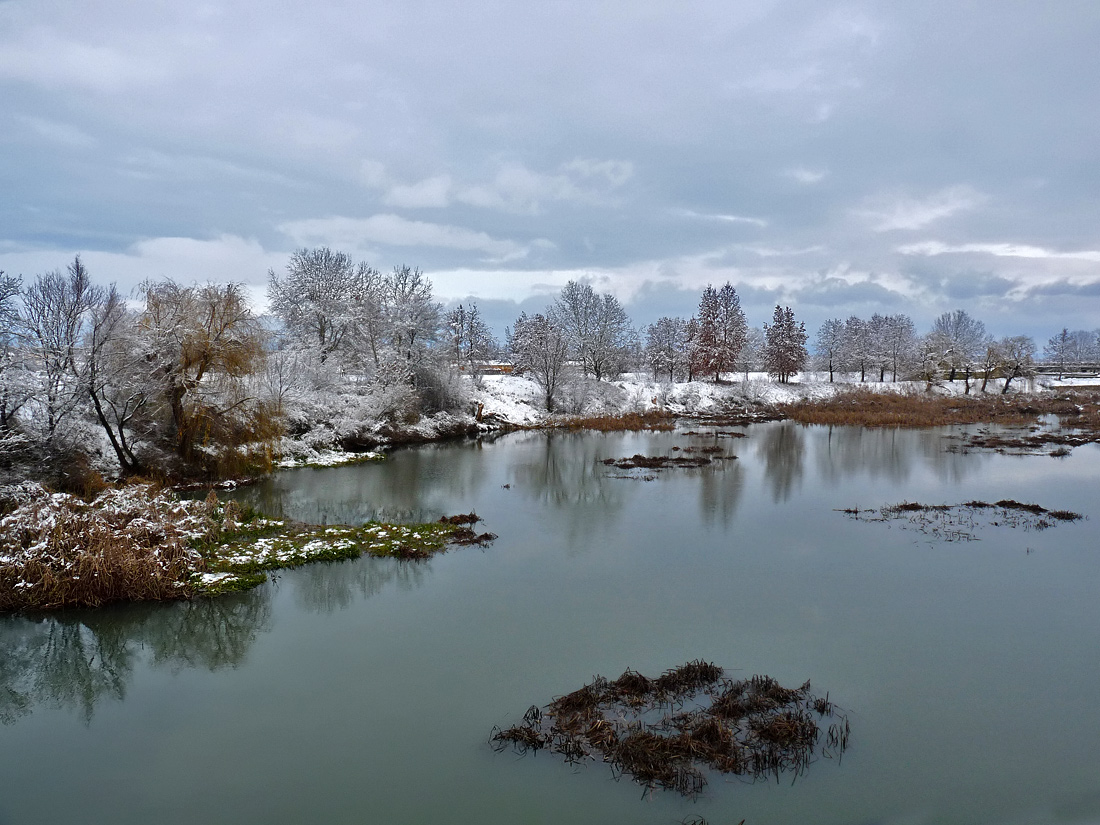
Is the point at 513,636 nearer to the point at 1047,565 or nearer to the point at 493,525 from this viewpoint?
the point at 493,525

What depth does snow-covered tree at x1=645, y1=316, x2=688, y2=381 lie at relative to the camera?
73.6 metres

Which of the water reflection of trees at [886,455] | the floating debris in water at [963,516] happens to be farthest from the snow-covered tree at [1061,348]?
the floating debris in water at [963,516]

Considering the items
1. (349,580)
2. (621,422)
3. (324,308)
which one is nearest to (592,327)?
(621,422)

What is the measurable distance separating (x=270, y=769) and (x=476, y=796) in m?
2.46

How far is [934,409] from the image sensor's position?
53812mm

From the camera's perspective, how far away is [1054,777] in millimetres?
7016

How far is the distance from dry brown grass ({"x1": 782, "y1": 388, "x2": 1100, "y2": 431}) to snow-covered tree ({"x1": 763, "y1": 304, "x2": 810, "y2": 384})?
6.34m

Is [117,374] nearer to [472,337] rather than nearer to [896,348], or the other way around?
[472,337]

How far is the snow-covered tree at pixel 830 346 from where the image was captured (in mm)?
80312

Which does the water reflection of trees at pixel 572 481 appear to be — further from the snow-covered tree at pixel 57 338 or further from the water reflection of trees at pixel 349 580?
→ the snow-covered tree at pixel 57 338

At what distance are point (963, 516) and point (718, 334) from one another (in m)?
49.2

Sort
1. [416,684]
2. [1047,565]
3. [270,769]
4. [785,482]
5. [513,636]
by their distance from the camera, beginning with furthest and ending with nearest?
[785,482] < [1047,565] < [513,636] < [416,684] < [270,769]

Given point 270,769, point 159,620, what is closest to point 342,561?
point 159,620

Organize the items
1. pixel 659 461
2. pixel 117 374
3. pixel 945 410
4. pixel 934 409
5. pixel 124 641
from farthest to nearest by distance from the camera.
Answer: pixel 934 409 → pixel 945 410 → pixel 659 461 → pixel 117 374 → pixel 124 641
